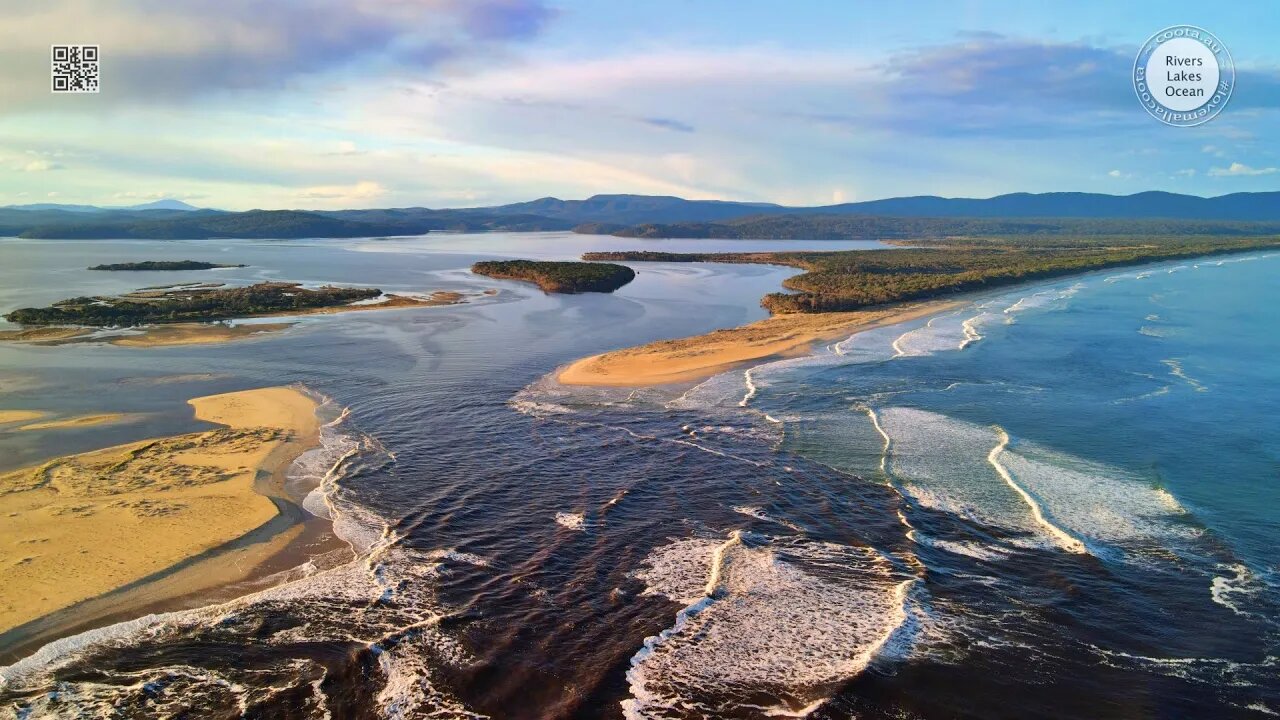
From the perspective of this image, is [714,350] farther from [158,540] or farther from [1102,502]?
[158,540]

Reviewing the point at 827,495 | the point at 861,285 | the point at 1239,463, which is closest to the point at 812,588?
the point at 827,495

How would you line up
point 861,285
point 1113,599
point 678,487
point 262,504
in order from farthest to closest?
point 861,285 < point 678,487 < point 262,504 < point 1113,599

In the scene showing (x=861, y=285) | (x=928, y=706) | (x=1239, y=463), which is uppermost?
(x=861, y=285)

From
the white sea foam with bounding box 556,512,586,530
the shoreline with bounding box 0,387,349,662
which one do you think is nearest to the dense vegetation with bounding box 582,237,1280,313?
the white sea foam with bounding box 556,512,586,530

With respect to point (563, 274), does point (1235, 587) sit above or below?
below

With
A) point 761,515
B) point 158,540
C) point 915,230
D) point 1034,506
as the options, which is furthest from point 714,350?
point 915,230

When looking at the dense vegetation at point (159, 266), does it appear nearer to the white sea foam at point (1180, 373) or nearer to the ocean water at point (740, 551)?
the ocean water at point (740, 551)

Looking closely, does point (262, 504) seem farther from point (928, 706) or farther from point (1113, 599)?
point (1113, 599)
